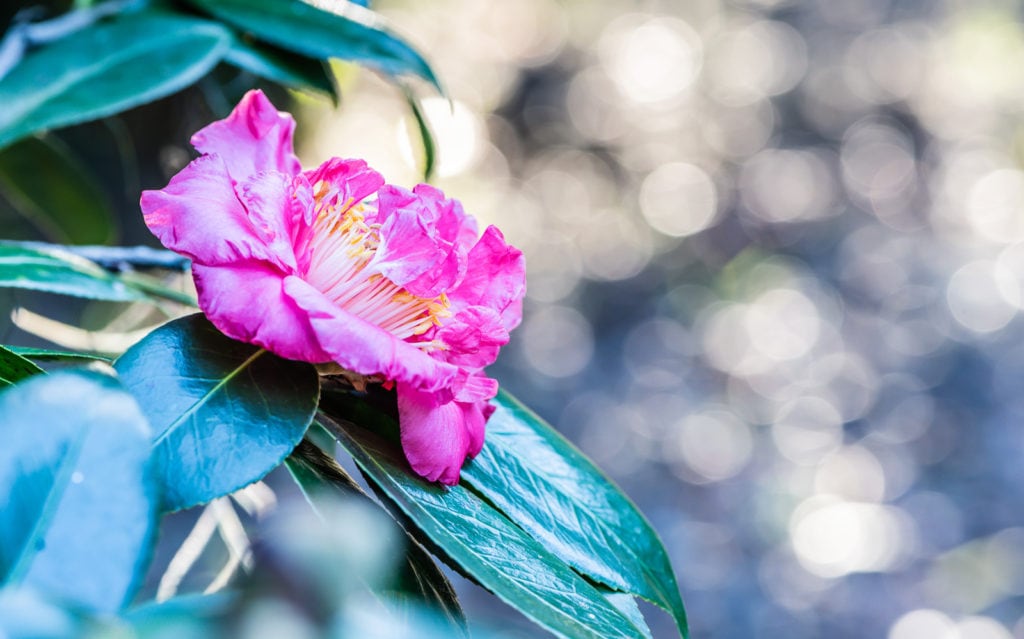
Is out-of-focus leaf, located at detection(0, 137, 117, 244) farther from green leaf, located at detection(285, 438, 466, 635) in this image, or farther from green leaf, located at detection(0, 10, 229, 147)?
green leaf, located at detection(285, 438, 466, 635)

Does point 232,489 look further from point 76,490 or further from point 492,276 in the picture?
point 492,276

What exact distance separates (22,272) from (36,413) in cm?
26

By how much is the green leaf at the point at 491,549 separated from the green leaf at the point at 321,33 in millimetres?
448

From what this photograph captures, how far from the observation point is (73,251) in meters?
0.66

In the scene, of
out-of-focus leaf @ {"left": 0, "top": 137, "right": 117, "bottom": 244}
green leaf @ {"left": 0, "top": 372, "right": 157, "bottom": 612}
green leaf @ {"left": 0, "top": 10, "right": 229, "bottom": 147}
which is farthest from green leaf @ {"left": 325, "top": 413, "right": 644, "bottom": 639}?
out-of-focus leaf @ {"left": 0, "top": 137, "right": 117, "bottom": 244}

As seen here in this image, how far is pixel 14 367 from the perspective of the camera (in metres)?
0.38

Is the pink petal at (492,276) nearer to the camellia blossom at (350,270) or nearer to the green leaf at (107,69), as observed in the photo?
the camellia blossom at (350,270)

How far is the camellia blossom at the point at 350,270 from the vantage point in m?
0.39

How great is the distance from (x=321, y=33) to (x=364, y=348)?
0.49 meters

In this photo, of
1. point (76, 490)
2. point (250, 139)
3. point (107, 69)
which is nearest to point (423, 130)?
point (107, 69)

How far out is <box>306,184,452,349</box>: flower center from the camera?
1.47 ft

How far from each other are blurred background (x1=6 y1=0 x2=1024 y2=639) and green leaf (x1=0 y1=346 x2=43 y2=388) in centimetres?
219

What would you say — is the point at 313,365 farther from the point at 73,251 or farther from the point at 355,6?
the point at 355,6

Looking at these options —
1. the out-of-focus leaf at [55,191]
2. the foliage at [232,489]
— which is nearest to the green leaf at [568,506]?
the foliage at [232,489]
